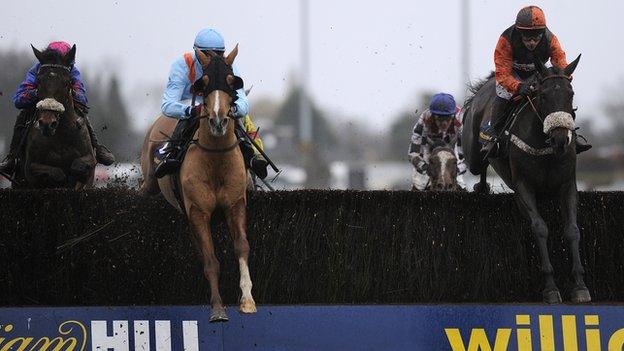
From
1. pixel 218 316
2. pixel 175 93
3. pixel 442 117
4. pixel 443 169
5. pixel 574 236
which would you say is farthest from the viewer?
pixel 442 117

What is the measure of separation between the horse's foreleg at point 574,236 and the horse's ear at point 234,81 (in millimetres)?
2989

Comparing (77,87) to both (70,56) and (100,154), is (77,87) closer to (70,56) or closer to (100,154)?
(70,56)

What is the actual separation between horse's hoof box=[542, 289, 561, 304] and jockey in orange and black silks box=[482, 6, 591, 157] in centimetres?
152

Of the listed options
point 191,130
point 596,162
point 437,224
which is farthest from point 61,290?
point 596,162

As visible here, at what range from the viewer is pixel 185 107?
9.51m

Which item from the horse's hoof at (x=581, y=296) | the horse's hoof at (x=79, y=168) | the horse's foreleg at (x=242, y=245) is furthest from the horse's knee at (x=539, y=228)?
the horse's hoof at (x=79, y=168)

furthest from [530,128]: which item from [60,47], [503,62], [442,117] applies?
[60,47]

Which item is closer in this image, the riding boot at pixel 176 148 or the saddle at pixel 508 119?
the riding boot at pixel 176 148

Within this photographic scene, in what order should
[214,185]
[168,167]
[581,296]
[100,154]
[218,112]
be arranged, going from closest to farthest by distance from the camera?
1. [218,112]
2. [214,185]
3. [168,167]
4. [581,296]
5. [100,154]

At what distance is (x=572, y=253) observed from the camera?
32.5 ft

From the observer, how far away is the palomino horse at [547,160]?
9.76 m

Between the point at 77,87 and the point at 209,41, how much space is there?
2.85 meters

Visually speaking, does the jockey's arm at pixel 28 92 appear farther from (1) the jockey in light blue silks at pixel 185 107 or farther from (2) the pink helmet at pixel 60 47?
(1) the jockey in light blue silks at pixel 185 107

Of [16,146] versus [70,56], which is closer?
[70,56]
